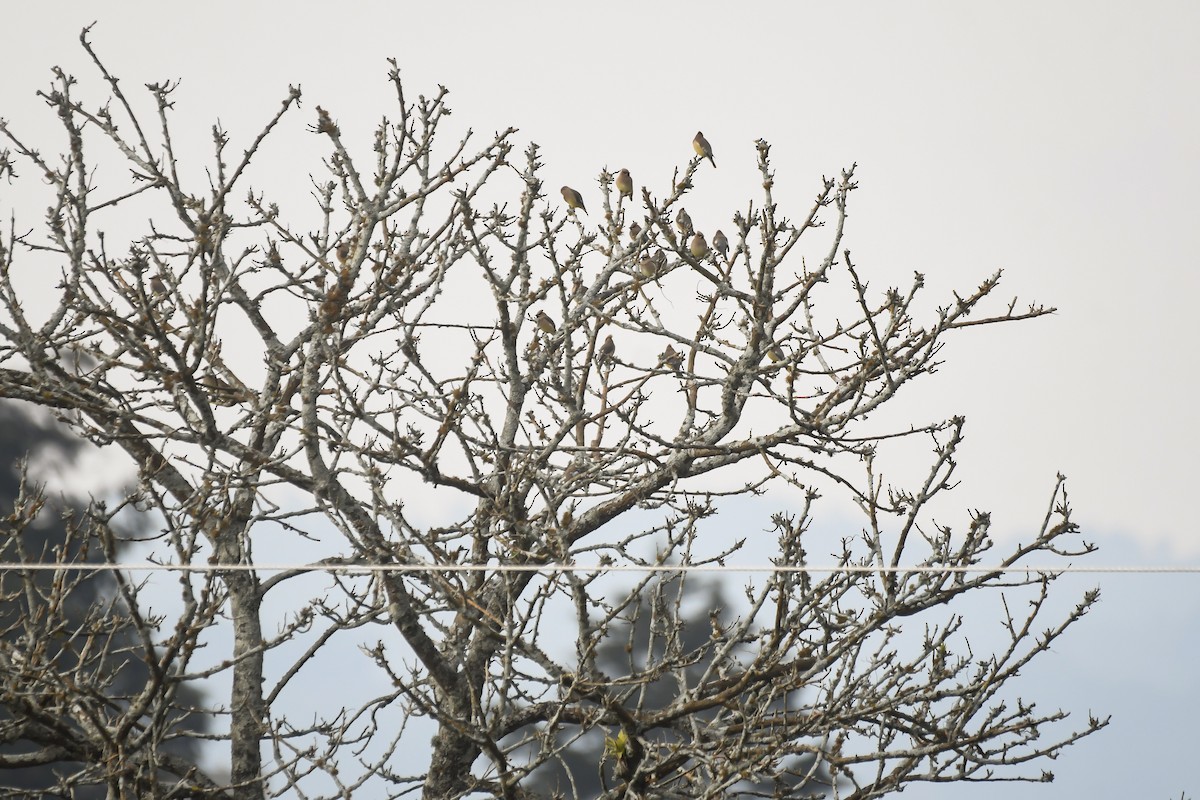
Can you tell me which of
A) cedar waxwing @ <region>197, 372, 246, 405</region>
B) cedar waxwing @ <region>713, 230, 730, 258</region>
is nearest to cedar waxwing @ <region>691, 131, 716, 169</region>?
cedar waxwing @ <region>713, 230, 730, 258</region>

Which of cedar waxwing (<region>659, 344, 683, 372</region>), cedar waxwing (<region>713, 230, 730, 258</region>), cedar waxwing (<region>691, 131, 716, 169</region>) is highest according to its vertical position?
cedar waxwing (<region>691, 131, 716, 169</region>)

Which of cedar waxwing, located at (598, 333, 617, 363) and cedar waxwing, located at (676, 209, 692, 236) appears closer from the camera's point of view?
cedar waxwing, located at (676, 209, 692, 236)

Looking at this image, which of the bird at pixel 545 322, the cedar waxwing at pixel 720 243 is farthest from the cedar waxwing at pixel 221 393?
the cedar waxwing at pixel 720 243

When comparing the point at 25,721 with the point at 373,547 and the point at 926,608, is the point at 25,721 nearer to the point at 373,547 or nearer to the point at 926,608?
the point at 373,547

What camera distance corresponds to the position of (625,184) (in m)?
7.40

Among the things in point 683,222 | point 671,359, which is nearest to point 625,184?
point 683,222

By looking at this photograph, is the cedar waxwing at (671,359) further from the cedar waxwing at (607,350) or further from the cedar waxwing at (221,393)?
the cedar waxwing at (221,393)

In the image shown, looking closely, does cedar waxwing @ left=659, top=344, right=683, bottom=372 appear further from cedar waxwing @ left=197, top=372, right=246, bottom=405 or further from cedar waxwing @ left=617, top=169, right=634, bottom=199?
cedar waxwing @ left=197, top=372, right=246, bottom=405

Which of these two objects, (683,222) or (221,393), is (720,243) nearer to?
(683,222)

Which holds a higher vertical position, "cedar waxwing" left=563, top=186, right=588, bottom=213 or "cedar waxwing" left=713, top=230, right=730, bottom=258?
"cedar waxwing" left=563, top=186, right=588, bottom=213

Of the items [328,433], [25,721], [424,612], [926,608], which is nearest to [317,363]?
[328,433]

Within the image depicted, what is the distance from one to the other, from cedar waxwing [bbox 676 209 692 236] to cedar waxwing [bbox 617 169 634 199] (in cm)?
32

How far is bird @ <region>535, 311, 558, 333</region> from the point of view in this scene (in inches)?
302

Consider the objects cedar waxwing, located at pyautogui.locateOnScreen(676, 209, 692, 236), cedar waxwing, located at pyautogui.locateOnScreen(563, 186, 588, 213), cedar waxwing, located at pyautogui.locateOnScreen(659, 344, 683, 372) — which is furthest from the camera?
cedar waxwing, located at pyautogui.locateOnScreen(563, 186, 588, 213)
